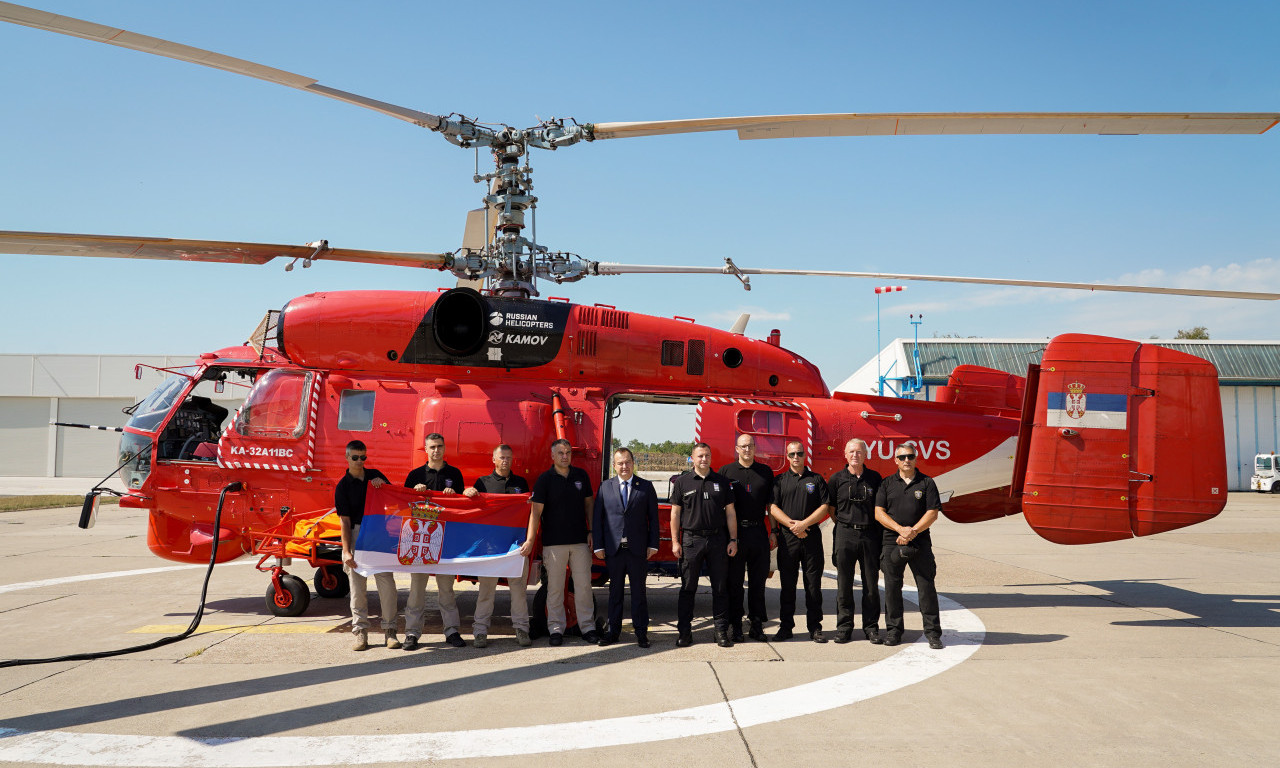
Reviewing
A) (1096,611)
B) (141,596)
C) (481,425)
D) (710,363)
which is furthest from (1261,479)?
Result: (141,596)

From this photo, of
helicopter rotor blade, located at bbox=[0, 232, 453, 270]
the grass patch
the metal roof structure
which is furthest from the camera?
the metal roof structure

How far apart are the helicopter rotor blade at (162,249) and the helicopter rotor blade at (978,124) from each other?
405 centimetres

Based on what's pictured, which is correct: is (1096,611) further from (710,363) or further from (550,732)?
(550,732)

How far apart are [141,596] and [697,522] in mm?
7901

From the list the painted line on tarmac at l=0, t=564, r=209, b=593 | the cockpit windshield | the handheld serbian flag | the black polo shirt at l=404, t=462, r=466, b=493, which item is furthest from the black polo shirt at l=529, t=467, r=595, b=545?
the painted line on tarmac at l=0, t=564, r=209, b=593

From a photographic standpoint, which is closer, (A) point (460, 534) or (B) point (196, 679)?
(B) point (196, 679)

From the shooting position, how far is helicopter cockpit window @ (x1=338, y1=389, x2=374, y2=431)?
9570 mm

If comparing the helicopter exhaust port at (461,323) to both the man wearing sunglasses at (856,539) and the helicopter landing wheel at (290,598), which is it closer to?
the helicopter landing wheel at (290,598)

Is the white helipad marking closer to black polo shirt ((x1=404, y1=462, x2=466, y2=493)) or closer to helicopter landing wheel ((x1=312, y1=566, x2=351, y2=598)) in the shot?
black polo shirt ((x1=404, y1=462, x2=466, y2=493))

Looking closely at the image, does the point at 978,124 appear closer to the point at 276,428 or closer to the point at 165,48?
the point at 165,48

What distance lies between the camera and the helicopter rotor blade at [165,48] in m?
5.66

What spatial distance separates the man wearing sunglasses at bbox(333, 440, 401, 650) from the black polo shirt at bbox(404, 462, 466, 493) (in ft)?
1.04

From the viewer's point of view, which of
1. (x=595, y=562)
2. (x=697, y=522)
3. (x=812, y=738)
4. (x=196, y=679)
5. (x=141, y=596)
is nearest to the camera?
(x=812, y=738)

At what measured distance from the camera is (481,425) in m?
9.32
